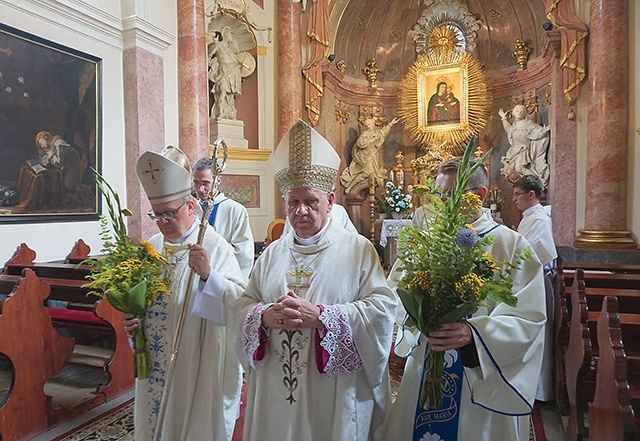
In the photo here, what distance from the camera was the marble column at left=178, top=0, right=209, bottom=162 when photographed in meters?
7.25

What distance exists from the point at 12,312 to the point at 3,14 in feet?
11.5

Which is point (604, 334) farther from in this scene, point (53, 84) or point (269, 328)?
point (53, 84)

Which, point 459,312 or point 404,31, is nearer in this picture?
point 459,312

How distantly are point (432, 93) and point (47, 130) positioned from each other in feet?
30.8

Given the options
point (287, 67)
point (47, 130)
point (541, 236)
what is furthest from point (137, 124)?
point (541, 236)

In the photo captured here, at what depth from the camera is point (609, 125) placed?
287 inches

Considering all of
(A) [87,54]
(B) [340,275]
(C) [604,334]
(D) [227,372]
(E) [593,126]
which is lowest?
(D) [227,372]

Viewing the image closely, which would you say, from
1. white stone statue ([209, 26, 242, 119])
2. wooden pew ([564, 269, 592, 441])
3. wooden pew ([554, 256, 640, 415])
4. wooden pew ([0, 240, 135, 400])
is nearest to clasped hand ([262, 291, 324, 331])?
wooden pew ([564, 269, 592, 441])

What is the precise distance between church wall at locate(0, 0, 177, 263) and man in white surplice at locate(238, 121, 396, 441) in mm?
4271

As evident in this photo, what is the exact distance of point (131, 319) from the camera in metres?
2.31

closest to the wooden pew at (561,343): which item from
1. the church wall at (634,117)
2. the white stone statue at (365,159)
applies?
the church wall at (634,117)

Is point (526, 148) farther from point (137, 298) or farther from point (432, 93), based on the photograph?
point (137, 298)

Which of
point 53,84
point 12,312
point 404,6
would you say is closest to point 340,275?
point 12,312

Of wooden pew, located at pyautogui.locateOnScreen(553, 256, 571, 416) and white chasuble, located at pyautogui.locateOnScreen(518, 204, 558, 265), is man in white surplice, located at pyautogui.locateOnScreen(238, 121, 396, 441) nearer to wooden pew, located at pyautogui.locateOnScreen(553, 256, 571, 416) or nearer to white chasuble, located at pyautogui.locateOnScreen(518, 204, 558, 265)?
wooden pew, located at pyautogui.locateOnScreen(553, 256, 571, 416)
